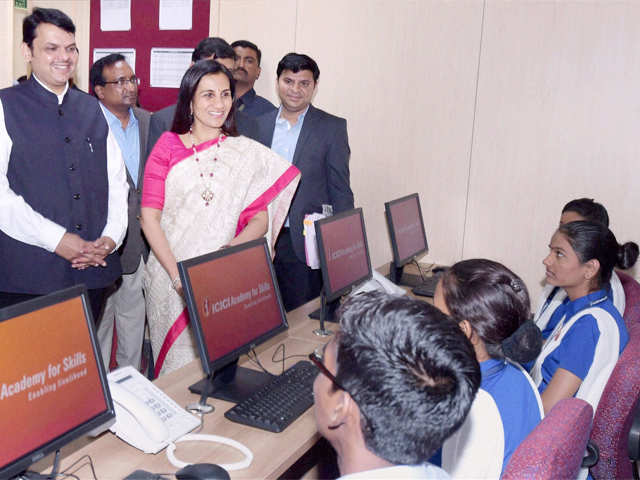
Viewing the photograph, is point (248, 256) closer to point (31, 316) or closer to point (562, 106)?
point (31, 316)

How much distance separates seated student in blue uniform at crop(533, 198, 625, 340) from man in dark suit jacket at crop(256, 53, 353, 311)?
1.08 meters

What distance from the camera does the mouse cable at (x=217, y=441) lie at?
1.48 metres

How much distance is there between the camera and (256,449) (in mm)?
1576

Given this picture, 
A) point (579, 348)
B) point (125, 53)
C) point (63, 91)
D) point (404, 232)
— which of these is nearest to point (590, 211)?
point (404, 232)

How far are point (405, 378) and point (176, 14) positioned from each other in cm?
392

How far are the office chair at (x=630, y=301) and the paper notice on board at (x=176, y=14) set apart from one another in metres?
3.05

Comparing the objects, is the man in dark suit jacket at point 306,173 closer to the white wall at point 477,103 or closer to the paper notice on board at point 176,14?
the white wall at point 477,103

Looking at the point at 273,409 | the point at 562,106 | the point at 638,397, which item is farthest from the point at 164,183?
the point at 562,106

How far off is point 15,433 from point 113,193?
1455mm

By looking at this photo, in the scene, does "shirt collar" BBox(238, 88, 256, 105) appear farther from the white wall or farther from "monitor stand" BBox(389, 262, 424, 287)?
"monitor stand" BBox(389, 262, 424, 287)

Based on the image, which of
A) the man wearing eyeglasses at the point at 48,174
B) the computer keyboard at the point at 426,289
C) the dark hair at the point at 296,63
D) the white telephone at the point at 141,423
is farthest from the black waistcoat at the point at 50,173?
the computer keyboard at the point at 426,289

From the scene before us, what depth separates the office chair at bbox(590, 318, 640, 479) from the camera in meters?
1.75

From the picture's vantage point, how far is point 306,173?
345 cm

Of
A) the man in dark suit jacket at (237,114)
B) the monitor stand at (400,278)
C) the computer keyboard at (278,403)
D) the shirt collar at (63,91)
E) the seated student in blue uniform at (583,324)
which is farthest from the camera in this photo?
the monitor stand at (400,278)
